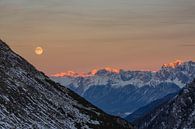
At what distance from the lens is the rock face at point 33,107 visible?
7881 centimetres

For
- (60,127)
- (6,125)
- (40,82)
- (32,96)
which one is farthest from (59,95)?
(6,125)

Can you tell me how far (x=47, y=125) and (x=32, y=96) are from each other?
624 inches

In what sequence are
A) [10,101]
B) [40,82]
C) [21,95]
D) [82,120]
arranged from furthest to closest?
[40,82] → [82,120] → [21,95] → [10,101]

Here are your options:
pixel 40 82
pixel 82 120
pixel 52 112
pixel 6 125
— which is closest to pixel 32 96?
pixel 52 112

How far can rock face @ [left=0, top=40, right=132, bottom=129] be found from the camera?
7881 cm

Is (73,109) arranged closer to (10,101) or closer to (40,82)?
(40,82)

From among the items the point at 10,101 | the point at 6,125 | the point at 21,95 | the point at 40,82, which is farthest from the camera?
the point at 40,82

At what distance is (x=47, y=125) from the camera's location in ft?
276

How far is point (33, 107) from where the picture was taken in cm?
9194

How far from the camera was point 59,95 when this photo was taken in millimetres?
121062

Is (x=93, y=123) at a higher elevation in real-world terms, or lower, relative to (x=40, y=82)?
lower

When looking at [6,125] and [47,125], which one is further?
[47,125]

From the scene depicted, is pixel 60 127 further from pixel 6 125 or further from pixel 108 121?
pixel 108 121

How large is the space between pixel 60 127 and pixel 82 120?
1749cm
